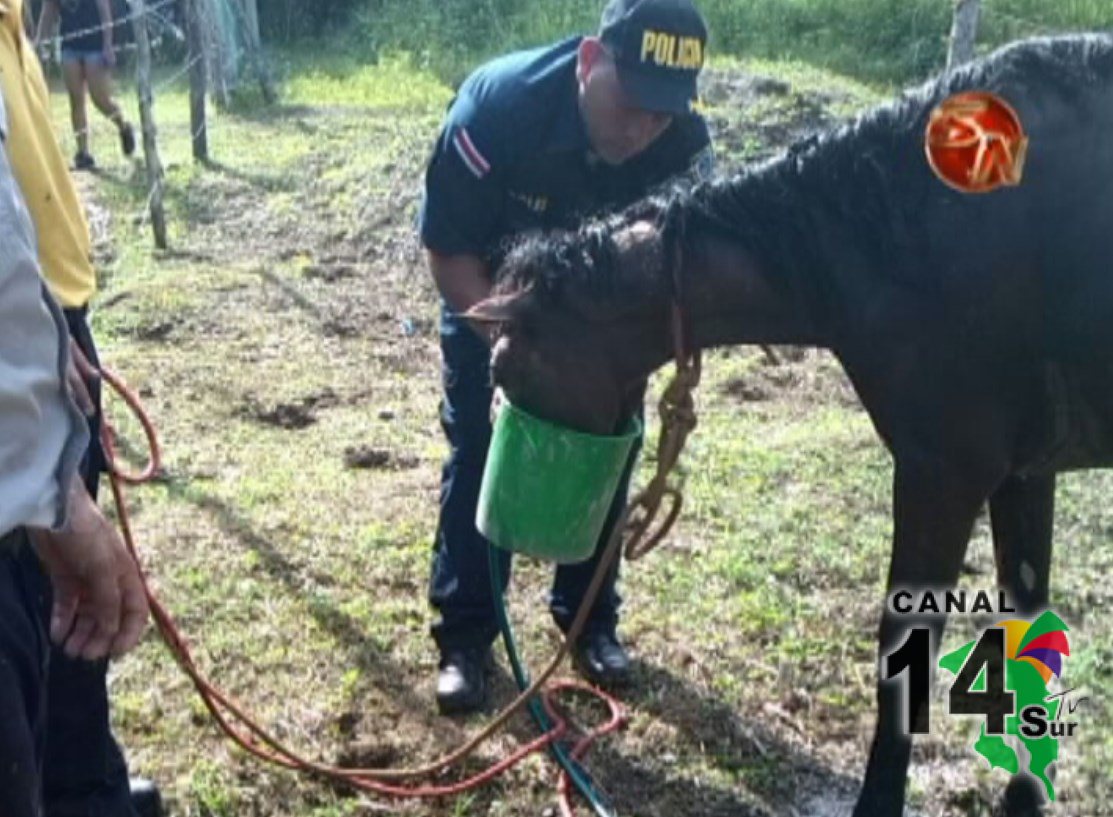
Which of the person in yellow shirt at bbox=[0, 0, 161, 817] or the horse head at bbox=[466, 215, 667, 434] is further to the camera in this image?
the horse head at bbox=[466, 215, 667, 434]

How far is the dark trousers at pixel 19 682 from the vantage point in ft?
4.98

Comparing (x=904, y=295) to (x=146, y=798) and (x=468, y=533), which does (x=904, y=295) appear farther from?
(x=146, y=798)

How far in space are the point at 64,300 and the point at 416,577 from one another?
6.41 feet

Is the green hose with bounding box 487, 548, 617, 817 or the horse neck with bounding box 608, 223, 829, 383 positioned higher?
the horse neck with bounding box 608, 223, 829, 383

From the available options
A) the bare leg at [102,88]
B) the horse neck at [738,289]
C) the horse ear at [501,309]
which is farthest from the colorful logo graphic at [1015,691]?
the bare leg at [102,88]

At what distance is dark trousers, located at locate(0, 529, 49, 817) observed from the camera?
1518 millimetres

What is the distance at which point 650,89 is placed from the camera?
2.77 meters

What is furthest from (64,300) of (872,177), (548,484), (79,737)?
(872,177)

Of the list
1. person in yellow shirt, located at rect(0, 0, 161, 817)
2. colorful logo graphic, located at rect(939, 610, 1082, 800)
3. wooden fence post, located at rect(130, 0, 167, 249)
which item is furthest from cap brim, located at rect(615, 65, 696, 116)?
wooden fence post, located at rect(130, 0, 167, 249)

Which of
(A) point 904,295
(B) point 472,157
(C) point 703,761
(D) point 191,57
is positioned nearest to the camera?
(A) point 904,295

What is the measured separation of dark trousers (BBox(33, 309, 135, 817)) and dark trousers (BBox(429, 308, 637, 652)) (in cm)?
100

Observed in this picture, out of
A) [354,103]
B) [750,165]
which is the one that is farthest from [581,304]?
[354,103]

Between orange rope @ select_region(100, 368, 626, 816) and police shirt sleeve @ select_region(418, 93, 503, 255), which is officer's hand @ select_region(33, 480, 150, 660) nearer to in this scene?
orange rope @ select_region(100, 368, 626, 816)

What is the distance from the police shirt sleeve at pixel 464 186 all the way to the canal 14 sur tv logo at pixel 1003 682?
1283 mm
